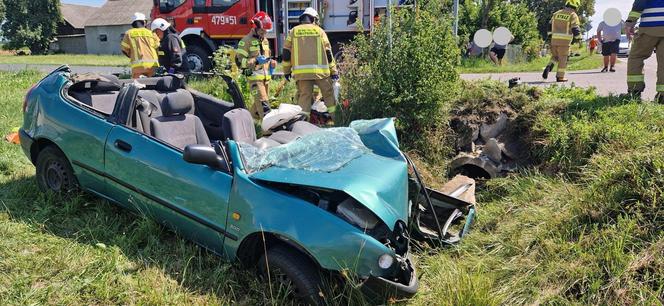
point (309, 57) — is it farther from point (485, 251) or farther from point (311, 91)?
point (485, 251)

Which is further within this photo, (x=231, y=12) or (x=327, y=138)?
(x=231, y=12)

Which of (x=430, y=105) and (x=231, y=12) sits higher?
(x=231, y=12)

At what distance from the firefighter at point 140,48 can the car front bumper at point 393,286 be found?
695 centimetres

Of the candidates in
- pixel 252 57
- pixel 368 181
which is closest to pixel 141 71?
pixel 252 57

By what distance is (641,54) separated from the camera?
5.40 m

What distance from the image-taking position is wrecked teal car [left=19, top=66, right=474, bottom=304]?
101 inches

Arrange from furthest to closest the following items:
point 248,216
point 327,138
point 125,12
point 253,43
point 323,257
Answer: point 125,12 < point 253,43 < point 327,138 < point 248,216 < point 323,257

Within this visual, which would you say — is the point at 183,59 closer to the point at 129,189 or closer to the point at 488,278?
the point at 129,189

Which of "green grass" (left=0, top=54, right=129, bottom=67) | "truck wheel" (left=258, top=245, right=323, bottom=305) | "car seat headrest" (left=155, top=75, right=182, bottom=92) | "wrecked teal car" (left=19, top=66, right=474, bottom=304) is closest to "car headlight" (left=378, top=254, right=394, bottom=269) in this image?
"wrecked teal car" (left=19, top=66, right=474, bottom=304)

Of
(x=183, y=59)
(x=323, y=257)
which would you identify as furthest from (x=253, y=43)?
(x=323, y=257)

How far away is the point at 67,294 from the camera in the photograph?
2.88 metres

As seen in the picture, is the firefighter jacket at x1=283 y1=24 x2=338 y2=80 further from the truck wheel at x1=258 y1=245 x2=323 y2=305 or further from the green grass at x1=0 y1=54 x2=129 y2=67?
the green grass at x1=0 y1=54 x2=129 y2=67

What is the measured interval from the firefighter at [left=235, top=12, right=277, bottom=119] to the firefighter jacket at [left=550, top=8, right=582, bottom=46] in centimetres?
579

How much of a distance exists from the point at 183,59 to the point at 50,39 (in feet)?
139
